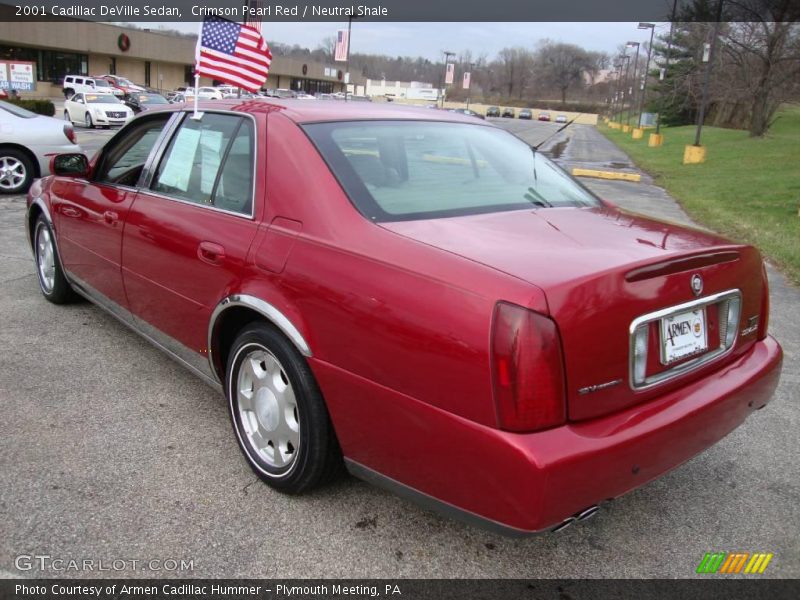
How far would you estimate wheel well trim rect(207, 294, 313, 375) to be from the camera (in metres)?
2.46

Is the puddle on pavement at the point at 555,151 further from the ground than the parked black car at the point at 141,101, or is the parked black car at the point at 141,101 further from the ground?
the parked black car at the point at 141,101

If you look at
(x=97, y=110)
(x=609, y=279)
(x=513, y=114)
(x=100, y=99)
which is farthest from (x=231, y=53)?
(x=513, y=114)

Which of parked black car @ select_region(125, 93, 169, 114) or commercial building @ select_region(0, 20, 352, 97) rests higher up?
commercial building @ select_region(0, 20, 352, 97)

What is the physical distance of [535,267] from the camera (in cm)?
207

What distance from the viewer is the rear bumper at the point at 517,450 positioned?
1922mm

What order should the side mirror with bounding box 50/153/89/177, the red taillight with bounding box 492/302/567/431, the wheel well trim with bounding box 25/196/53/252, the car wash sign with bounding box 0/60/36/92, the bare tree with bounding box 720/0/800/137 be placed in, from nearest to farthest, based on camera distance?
the red taillight with bounding box 492/302/567/431 < the side mirror with bounding box 50/153/89/177 < the wheel well trim with bounding box 25/196/53/252 < the car wash sign with bounding box 0/60/36/92 < the bare tree with bounding box 720/0/800/137

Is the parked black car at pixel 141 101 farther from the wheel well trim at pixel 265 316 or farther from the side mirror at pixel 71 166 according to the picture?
the wheel well trim at pixel 265 316

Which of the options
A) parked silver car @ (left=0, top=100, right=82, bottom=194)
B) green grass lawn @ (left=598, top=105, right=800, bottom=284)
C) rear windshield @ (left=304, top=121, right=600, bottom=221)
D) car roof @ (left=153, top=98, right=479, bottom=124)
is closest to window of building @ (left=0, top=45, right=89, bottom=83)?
green grass lawn @ (left=598, top=105, right=800, bottom=284)

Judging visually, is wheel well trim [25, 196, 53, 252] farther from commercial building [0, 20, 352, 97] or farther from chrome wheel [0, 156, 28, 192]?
commercial building [0, 20, 352, 97]

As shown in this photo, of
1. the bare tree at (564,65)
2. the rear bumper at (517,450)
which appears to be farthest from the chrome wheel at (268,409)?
the bare tree at (564,65)

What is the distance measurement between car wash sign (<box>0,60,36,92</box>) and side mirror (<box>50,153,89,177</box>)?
81.4ft

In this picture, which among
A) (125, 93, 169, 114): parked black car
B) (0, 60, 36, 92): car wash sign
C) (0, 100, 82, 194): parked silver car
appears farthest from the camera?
(125, 93, 169, 114): parked black car

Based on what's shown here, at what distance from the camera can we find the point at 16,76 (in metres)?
25.2

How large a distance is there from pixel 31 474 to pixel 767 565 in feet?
9.59
